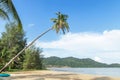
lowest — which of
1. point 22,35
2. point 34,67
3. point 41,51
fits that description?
point 34,67

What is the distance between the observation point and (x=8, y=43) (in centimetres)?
6197

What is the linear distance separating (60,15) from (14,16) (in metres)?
34.2

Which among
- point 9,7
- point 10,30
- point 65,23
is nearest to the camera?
point 9,7

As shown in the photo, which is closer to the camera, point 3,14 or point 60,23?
point 3,14

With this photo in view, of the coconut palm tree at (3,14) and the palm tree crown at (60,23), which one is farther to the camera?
the palm tree crown at (60,23)

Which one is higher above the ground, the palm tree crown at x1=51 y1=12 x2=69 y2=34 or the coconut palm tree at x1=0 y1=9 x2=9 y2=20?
the palm tree crown at x1=51 y1=12 x2=69 y2=34

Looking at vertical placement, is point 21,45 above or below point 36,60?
above

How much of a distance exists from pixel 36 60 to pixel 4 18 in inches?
1935

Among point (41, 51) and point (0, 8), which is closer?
point (0, 8)

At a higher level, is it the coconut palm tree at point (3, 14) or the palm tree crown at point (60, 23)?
the palm tree crown at point (60, 23)

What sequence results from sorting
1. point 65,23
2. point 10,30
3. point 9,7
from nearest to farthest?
point 9,7, point 65,23, point 10,30

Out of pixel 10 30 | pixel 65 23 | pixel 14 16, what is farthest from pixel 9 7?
pixel 10 30

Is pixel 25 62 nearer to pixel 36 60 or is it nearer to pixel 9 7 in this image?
pixel 36 60

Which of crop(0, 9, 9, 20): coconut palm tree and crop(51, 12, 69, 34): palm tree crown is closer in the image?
crop(0, 9, 9, 20): coconut palm tree
